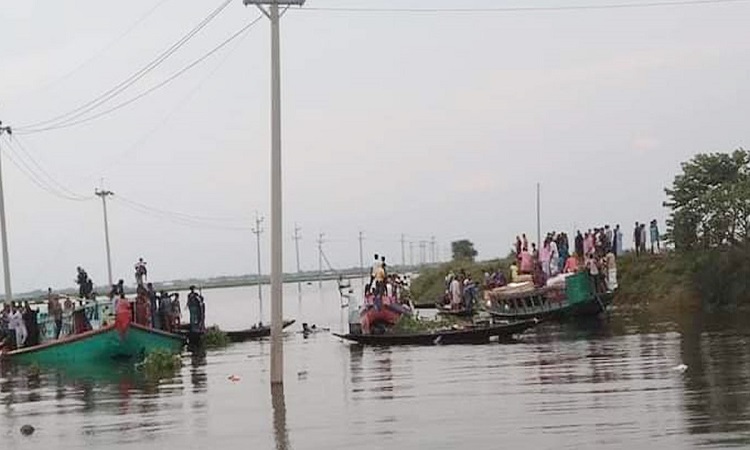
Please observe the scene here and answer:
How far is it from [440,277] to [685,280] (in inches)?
1225

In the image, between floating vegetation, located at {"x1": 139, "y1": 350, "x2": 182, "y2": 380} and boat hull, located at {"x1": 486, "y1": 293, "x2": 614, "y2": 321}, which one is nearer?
floating vegetation, located at {"x1": 139, "y1": 350, "x2": 182, "y2": 380}

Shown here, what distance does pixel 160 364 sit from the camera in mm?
30266

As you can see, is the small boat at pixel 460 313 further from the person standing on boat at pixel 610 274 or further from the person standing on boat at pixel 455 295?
the person standing on boat at pixel 610 274

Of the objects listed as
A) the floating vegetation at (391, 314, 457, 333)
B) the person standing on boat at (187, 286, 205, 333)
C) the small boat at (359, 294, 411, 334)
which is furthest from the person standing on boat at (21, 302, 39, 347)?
the floating vegetation at (391, 314, 457, 333)

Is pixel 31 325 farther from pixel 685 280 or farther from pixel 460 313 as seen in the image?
pixel 685 280

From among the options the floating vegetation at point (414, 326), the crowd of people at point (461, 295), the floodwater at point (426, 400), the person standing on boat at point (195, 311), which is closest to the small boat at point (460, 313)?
the crowd of people at point (461, 295)

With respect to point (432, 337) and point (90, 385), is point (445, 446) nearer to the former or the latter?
point (90, 385)

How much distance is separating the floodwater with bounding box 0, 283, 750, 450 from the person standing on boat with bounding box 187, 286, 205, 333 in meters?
6.74

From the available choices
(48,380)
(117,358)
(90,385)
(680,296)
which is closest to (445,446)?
(90,385)

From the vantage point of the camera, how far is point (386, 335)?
33531 millimetres

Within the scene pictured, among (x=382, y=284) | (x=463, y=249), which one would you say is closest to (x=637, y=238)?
(x=382, y=284)

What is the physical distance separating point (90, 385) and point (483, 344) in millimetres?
10508

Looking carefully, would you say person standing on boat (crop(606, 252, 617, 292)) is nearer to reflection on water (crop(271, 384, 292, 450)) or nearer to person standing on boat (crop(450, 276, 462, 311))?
person standing on boat (crop(450, 276, 462, 311))

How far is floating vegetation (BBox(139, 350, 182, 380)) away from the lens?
2961 centimetres
